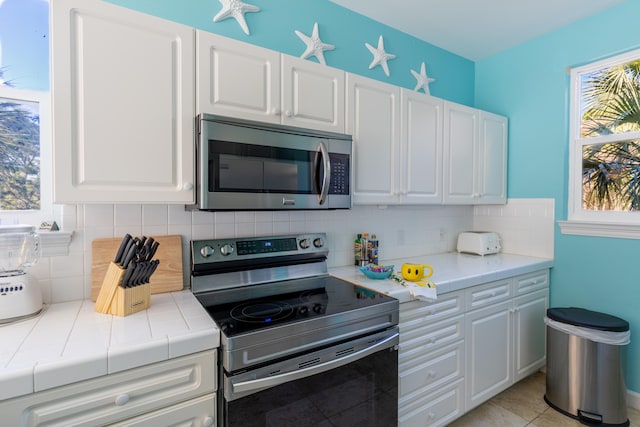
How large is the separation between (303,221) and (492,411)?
1722 mm

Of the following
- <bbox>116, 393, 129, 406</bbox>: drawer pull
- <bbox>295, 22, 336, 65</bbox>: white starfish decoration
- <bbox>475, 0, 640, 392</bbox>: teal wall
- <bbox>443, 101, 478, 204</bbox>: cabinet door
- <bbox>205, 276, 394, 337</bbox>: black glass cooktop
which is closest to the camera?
<bbox>116, 393, 129, 406</bbox>: drawer pull

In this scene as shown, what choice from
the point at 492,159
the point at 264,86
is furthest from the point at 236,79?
the point at 492,159

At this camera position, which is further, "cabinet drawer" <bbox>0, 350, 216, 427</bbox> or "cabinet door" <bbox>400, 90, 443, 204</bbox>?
"cabinet door" <bbox>400, 90, 443, 204</bbox>

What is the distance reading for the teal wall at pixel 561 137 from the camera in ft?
7.04

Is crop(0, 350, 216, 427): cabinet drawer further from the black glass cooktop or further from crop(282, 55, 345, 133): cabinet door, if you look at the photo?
crop(282, 55, 345, 133): cabinet door

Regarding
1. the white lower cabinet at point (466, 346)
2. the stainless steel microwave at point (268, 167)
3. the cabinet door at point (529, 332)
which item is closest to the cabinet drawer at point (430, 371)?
the white lower cabinet at point (466, 346)

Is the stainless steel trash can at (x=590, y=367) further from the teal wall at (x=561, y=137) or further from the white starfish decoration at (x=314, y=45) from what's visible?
the white starfish decoration at (x=314, y=45)

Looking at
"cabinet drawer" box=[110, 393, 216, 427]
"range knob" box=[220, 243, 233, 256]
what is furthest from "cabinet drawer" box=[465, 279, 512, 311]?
"cabinet drawer" box=[110, 393, 216, 427]

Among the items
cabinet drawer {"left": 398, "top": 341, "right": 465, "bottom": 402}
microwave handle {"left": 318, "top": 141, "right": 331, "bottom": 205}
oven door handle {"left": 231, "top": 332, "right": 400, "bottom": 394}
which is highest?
→ microwave handle {"left": 318, "top": 141, "right": 331, "bottom": 205}

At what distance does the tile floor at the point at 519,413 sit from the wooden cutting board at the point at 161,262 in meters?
1.83

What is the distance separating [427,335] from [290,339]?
884mm

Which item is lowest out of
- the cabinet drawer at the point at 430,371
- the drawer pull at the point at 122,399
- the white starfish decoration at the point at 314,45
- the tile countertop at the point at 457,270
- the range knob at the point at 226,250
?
the cabinet drawer at the point at 430,371

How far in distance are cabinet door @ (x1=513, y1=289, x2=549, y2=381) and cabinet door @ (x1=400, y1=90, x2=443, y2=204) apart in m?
0.97

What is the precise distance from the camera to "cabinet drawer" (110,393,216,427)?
3.31ft
